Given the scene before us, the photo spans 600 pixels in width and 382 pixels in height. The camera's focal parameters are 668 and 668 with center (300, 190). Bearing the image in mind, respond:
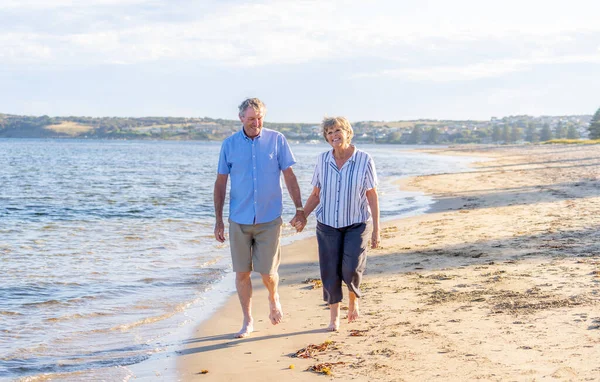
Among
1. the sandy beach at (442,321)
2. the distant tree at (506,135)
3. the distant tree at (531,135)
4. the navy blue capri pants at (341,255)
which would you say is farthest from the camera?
the distant tree at (506,135)

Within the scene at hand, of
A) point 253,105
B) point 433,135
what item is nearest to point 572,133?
point 433,135

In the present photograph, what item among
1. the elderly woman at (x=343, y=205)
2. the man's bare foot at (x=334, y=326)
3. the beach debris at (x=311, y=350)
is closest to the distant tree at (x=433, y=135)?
the man's bare foot at (x=334, y=326)

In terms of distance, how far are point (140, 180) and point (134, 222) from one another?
61.8 ft

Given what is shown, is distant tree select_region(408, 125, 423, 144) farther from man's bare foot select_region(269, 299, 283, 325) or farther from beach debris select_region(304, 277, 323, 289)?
man's bare foot select_region(269, 299, 283, 325)

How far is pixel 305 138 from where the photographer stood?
182 m

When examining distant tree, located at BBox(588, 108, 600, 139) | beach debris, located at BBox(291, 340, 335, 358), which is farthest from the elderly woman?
distant tree, located at BBox(588, 108, 600, 139)

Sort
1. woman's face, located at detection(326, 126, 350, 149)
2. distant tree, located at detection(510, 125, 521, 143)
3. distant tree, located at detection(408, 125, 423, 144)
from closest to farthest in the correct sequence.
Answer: woman's face, located at detection(326, 126, 350, 149), distant tree, located at detection(510, 125, 521, 143), distant tree, located at detection(408, 125, 423, 144)

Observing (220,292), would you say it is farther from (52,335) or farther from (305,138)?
(305,138)

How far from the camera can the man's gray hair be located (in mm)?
5711

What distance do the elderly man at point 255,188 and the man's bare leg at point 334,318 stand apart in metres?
0.60

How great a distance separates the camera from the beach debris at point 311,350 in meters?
5.39

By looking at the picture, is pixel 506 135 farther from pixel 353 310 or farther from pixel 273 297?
pixel 273 297

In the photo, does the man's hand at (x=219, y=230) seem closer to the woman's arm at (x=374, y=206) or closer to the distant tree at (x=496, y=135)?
the woman's arm at (x=374, y=206)

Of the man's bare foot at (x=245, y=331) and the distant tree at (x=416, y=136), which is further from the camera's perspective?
the distant tree at (x=416, y=136)
